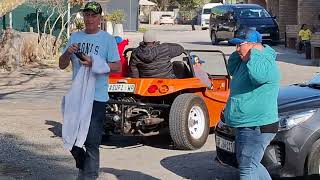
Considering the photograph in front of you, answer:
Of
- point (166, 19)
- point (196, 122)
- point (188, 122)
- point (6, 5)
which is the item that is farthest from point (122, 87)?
point (166, 19)

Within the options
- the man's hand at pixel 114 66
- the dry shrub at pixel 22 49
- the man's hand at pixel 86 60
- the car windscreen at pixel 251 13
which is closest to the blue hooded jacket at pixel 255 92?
the man's hand at pixel 114 66

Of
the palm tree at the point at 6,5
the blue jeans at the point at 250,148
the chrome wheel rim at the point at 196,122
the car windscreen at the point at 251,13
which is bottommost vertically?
the chrome wheel rim at the point at 196,122

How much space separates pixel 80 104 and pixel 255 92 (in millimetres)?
1572

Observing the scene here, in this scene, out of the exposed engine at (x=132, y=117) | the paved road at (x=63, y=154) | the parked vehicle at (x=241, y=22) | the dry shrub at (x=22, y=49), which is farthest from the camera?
the parked vehicle at (x=241, y=22)

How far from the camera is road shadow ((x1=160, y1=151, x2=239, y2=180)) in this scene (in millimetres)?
7277

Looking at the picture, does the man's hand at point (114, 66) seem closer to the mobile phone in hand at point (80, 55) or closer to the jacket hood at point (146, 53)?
the mobile phone in hand at point (80, 55)

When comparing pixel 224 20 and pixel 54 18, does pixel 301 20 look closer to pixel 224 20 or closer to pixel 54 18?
pixel 224 20

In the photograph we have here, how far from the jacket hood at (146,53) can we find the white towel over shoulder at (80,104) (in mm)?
3055

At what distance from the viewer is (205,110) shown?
351 inches

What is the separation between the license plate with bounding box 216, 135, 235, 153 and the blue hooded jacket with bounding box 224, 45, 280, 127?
1.21 m

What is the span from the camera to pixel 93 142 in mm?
5789

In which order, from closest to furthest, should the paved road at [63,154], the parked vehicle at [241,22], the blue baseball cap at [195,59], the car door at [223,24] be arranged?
the paved road at [63,154], the blue baseball cap at [195,59], the parked vehicle at [241,22], the car door at [223,24]

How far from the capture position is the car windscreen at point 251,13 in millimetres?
32438

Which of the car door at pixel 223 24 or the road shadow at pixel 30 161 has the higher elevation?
the car door at pixel 223 24
